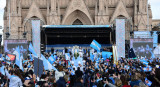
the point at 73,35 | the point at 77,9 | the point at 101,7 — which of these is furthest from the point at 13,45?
the point at 101,7

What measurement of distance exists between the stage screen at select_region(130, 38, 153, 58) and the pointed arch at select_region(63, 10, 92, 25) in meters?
13.8

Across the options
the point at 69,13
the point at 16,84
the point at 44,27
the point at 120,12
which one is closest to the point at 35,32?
the point at 44,27

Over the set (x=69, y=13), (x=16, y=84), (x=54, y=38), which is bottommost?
(x=16, y=84)

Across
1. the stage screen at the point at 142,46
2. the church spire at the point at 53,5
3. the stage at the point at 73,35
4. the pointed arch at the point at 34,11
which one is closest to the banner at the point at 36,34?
the stage at the point at 73,35

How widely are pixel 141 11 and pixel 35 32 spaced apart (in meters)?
18.0

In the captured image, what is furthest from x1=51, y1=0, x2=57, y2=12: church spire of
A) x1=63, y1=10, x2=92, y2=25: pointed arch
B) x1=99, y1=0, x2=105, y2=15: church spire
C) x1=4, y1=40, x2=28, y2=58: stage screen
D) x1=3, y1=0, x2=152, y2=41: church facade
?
x1=4, y1=40, x2=28, y2=58: stage screen

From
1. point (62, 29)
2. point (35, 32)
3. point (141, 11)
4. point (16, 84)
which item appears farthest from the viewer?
point (141, 11)

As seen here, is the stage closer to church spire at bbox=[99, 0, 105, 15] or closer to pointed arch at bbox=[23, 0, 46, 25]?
church spire at bbox=[99, 0, 105, 15]

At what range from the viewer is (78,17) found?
171 ft

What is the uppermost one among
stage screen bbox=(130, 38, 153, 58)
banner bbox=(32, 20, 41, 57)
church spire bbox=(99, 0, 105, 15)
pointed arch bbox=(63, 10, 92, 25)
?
church spire bbox=(99, 0, 105, 15)

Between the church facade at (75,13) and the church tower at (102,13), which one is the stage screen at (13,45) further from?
the church tower at (102,13)

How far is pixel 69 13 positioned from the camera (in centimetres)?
5047

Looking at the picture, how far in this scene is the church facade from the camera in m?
50.1

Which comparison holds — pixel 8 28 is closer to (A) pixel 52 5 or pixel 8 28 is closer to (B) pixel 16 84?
(A) pixel 52 5
